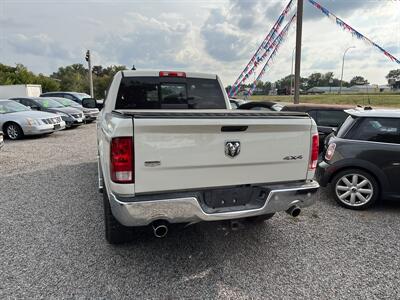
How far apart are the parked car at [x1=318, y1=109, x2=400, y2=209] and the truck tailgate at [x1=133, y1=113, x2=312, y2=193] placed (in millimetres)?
1848

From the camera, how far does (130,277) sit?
106 inches

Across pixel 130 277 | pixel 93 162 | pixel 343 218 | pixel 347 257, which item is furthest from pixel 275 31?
pixel 130 277

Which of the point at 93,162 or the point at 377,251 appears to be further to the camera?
the point at 93,162

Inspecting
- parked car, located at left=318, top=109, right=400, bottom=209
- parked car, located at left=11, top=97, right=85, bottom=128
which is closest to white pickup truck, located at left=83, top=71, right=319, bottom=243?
parked car, located at left=318, top=109, right=400, bottom=209

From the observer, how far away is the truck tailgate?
7.64ft

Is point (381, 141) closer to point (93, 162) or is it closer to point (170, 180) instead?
point (170, 180)

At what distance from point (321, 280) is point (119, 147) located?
2.18 metres

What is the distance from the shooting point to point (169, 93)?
4305 millimetres

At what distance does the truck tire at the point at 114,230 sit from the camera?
2986 mm

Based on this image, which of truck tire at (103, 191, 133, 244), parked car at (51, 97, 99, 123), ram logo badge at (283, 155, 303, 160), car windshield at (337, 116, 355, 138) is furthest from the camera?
parked car at (51, 97, 99, 123)

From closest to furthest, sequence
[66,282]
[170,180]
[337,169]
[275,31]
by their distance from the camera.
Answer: [170,180] → [66,282] → [337,169] → [275,31]

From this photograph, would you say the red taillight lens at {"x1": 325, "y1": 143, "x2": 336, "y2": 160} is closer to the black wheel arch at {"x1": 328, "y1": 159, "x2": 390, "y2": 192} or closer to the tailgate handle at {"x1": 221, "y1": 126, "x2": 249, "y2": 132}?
the black wheel arch at {"x1": 328, "y1": 159, "x2": 390, "y2": 192}

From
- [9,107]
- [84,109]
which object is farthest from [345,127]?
[84,109]

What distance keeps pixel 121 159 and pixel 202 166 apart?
0.69 meters
